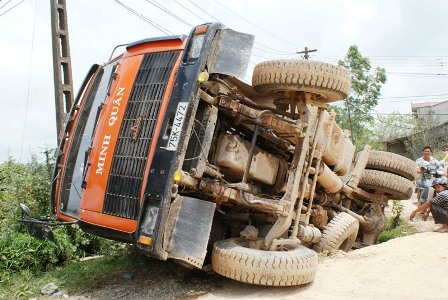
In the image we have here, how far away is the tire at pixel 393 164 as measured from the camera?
262 inches

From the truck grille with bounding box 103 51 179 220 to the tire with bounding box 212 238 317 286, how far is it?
0.86 m

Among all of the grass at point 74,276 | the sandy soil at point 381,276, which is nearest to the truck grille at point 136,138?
the sandy soil at point 381,276

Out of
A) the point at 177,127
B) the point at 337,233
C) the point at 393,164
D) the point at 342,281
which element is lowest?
the point at 342,281

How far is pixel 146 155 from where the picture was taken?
3662 millimetres

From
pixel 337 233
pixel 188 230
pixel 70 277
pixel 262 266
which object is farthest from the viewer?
pixel 337 233

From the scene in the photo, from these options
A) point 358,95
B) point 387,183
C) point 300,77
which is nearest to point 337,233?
point 387,183

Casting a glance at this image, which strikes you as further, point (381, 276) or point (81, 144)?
point (81, 144)

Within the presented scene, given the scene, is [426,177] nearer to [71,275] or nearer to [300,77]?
[300,77]

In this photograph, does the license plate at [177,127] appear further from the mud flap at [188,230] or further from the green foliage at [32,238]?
the green foliage at [32,238]

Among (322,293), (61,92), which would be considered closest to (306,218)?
(322,293)

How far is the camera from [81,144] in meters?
4.34

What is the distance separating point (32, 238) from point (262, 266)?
128 inches

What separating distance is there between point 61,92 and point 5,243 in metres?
3.36

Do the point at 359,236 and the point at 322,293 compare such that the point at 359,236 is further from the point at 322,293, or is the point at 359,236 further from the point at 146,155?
the point at 146,155
